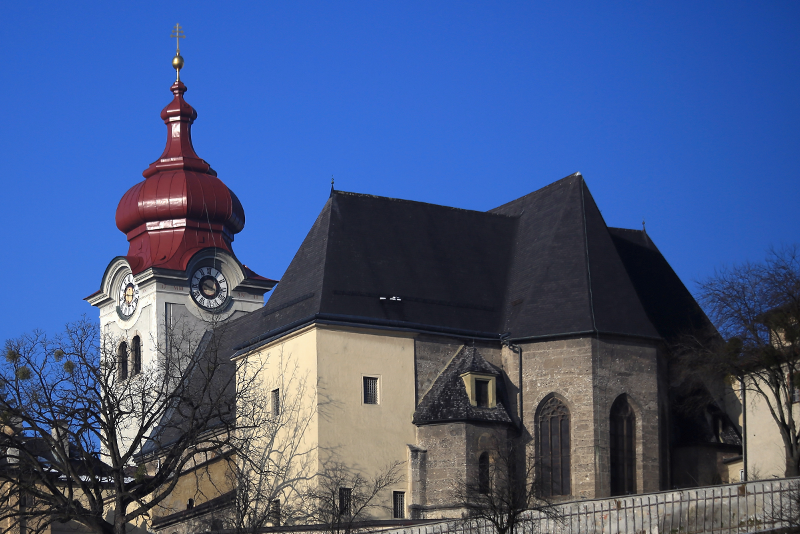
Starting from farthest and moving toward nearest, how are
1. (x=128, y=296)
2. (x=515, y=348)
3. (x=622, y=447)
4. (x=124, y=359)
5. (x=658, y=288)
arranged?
(x=128, y=296)
(x=124, y=359)
(x=658, y=288)
(x=515, y=348)
(x=622, y=447)

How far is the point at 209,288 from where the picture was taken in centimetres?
5991

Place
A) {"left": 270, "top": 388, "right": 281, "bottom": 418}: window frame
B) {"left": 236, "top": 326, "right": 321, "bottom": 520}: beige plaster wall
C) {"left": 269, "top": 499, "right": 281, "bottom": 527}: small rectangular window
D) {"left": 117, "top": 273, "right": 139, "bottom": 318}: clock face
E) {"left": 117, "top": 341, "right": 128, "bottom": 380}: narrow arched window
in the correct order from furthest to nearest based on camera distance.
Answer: {"left": 117, "top": 273, "right": 139, "bottom": 318}: clock face
{"left": 117, "top": 341, "right": 128, "bottom": 380}: narrow arched window
{"left": 270, "top": 388, "right": 281, "bottom": 418}: window frame
{"left": 236, "top": 326, "right": 321, "bottom": 520}: beige plaster wall
{"left": 269, "top": 499, "right": 281, "bottom": 527}: small rectangular window

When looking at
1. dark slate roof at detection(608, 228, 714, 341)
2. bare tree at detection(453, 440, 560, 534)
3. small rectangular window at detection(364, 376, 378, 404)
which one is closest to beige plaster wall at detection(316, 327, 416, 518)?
small rectangular window at detection(364, 376, 378, 404)

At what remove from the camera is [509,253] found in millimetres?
44250

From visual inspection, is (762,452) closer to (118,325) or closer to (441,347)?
(441,347)

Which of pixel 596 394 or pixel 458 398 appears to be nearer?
pixel 596 394

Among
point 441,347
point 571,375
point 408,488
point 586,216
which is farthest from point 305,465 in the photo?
point 586,216

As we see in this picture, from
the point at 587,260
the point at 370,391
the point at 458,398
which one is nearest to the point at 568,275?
the point at 587,260

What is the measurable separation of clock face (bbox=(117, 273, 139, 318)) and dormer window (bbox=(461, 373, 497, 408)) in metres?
25.7

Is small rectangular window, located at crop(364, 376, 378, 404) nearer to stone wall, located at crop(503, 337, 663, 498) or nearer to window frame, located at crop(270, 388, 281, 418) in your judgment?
window frame, located at crop(270, 388, 281, 418)

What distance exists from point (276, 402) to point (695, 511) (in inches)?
681

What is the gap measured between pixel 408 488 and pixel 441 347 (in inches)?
184

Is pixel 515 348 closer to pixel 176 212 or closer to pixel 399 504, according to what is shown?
pixel 399 504

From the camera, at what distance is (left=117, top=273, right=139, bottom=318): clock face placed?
60094 mm
